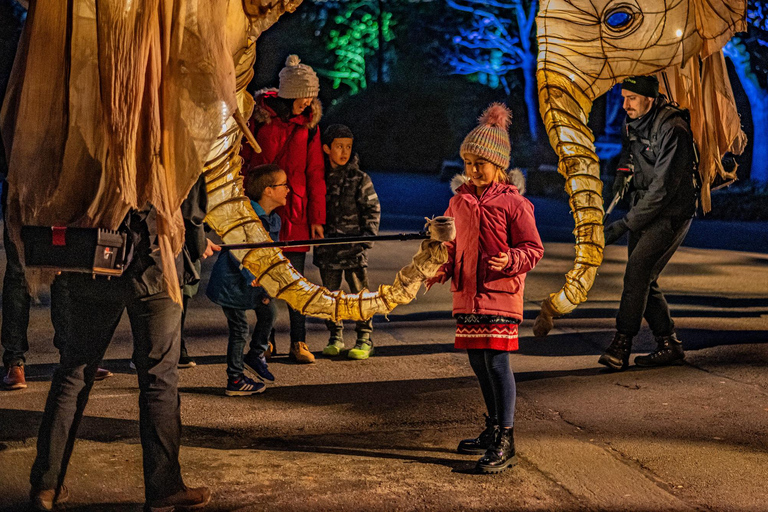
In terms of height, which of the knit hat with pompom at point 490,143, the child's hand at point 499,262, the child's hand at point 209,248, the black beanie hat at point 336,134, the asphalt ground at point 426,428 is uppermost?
the black beanie hat at point 336,134

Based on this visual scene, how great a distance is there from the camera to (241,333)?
20.9 feet

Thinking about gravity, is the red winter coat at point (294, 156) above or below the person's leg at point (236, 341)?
above

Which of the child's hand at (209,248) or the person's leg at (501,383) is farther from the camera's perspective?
the person's leg at (501,383)

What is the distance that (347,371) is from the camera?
22.8 ft

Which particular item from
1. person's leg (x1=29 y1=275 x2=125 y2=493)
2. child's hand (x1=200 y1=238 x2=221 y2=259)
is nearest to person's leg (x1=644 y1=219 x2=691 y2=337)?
child's hand (x1=200 y1=238 x2=221 y2=259)

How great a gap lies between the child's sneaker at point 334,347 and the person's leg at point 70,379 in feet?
10.9

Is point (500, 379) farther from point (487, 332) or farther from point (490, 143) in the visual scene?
point (490, 143)

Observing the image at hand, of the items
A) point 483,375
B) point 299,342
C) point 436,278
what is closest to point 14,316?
point 299,342

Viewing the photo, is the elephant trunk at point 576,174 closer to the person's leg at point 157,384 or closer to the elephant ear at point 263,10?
the elephant ear at point 263,10

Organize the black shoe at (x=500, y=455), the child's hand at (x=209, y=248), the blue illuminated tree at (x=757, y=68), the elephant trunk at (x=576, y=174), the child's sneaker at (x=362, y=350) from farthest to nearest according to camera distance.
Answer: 1. the blue illuminated tree at (x=757, y=68)
2. the child's sneaker at (x=362, y=350)
3. the elephant trunk at (x=576, y=174)
4. the black shoe at (x=500, y=455)
5. the child's hand at (x=209, y=248)

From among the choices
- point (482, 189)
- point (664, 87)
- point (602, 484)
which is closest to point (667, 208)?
point (664, 87)

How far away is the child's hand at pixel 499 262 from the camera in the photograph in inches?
187

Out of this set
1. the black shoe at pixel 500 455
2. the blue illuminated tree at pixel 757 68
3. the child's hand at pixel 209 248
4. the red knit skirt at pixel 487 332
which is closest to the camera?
the child's hand at pixel 209 248

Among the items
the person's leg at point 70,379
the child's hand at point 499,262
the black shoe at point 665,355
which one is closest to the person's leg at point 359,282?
the black shoe at point 665,355
